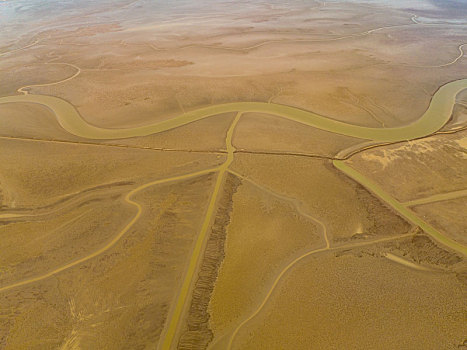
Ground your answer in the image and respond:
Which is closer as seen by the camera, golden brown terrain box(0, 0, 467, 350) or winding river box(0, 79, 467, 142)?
golden brown terrain box(0, 0, 467, 350)

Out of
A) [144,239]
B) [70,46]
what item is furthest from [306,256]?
[70,46]

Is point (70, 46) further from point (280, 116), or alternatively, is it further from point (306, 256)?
point (306, 256)

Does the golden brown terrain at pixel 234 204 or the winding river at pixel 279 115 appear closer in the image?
the golden brown terrain at pixel 234 204

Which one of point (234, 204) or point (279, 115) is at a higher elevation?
point (279, 115)

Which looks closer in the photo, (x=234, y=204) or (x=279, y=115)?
(x=234, y=204)
